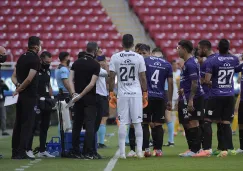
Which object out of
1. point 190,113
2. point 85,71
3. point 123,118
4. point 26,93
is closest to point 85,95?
point 85,71

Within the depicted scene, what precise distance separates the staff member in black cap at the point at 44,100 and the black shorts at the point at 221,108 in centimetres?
304

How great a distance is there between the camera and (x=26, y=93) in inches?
508

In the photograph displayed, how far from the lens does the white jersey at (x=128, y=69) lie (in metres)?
12.9

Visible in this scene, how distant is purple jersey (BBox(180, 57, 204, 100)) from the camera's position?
13320 mm

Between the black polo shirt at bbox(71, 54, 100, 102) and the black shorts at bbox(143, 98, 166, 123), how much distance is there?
114 cm

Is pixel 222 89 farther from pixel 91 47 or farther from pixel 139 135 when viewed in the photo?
pixel 91 47

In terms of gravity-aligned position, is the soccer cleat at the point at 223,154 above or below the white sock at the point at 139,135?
below

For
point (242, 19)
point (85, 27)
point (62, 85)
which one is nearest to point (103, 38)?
point (85, 27)

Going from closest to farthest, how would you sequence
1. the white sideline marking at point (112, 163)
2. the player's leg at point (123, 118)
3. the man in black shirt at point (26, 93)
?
the white sideline marking at point (112, 163) → the man in black shirt at point (26, 93) → the player's leg at point (123, 118)

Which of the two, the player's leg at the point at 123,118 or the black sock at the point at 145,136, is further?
the black sock at the point at 145,136

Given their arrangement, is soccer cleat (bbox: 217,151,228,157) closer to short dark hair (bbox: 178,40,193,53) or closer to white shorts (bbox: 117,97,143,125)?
white shorts (bbox: 117,97,143,125)

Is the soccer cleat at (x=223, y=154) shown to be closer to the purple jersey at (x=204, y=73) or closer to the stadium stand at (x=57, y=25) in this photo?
the purple jersey at (x=204, y=73)

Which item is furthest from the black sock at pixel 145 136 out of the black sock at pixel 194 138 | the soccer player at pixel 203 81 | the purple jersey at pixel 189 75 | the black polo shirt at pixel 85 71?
the black polo shirt at pixel 85 71

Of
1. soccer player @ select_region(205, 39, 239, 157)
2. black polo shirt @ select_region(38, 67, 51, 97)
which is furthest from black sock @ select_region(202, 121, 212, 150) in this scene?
black polo shirt @ select_region(38, 67, 51, 97)
